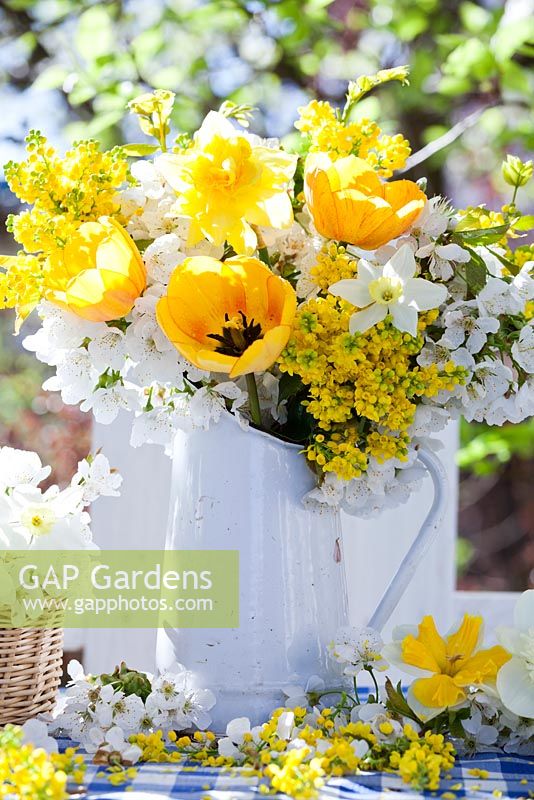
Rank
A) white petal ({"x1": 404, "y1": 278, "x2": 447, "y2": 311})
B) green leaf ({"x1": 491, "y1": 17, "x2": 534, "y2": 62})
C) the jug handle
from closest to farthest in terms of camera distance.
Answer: white petal ({"x1": 404, "y1": 278, "x2": 447, "y2": 311}) < the jug handle < green leaf ({"x1": 491, "y1": 17, "x2": 534, "y2": 62})

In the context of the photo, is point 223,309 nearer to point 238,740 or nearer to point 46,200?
point 46,200

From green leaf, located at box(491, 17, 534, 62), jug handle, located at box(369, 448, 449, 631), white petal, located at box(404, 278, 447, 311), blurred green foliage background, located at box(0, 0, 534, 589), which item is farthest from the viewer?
blurred green foliage background, located at box(0, 0, 534, 589)

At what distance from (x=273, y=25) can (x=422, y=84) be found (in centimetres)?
38

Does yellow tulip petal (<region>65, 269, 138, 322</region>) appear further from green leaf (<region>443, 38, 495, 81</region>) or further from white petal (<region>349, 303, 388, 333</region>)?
green leaf (<region>443, 38, 495, 81</region>)

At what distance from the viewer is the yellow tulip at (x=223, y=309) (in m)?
0.74

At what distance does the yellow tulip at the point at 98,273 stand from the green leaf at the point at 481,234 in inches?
10.1

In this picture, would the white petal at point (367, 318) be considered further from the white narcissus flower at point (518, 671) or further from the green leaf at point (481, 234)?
the white narcissus flower at point (518, 671)

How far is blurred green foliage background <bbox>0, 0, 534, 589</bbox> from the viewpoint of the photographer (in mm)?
1890

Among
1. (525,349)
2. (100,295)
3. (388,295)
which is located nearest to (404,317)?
(388,295)

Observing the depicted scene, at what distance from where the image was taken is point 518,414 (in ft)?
2.64

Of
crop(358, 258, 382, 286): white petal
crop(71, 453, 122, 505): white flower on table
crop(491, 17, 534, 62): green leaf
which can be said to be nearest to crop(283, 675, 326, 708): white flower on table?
crop(71, 453, 122, 505): white flower on table

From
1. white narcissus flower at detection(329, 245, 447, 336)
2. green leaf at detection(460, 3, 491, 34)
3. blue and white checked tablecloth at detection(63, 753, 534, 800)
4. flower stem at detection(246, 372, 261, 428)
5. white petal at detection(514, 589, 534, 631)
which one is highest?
green leaf at detection(460, 3, 491, 34)

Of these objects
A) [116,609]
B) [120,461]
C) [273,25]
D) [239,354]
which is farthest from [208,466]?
[273,25]

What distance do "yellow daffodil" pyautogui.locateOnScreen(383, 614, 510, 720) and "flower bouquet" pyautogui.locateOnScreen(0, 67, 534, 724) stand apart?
82 millimetres
